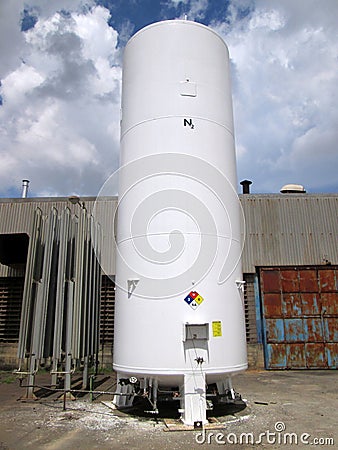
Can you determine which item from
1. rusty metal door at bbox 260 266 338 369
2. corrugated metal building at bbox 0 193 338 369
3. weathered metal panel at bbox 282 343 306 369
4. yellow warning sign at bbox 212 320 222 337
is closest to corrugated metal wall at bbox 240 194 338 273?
corrugated metal building at bbox 0 193 338 369

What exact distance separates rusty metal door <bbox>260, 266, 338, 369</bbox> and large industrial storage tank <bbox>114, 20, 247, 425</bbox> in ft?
19.7

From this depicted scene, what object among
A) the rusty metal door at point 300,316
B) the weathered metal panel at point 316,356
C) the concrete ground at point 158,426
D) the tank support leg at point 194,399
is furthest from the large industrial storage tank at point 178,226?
the weathered metal panel at point 316,356

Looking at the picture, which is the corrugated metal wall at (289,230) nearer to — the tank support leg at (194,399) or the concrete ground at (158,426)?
the concrete ground at (158,426)

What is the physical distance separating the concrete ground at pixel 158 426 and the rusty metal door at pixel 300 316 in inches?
154

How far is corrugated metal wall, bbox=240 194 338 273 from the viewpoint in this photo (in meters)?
11.9

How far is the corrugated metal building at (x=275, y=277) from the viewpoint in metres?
11.3

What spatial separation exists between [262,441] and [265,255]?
790 cm

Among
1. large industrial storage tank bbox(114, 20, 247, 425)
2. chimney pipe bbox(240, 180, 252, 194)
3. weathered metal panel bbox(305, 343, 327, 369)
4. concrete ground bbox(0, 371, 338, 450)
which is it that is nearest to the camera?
concrete ground bbox(0, 371, 338, 450)

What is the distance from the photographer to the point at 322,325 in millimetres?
11492

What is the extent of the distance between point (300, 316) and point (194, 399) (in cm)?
752

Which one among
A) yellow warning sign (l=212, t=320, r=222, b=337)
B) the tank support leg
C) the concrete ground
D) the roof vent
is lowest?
the concrete ground

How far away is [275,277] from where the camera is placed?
11.9 metres

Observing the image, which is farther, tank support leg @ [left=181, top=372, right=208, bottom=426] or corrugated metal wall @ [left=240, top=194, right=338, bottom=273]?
corrugated metal wall @ [left=240, top=194, right=338, bottom=273]

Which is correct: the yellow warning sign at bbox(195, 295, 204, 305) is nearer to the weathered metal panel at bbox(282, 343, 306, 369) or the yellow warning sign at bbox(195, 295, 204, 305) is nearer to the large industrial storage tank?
the large industrial storage tank
